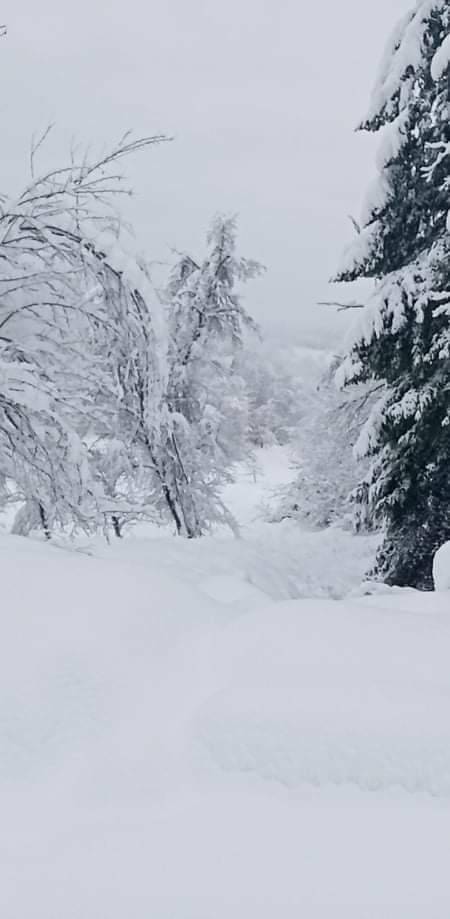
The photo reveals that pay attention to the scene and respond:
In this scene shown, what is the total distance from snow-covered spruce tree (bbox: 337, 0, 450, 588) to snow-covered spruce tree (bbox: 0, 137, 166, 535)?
3.86 meters

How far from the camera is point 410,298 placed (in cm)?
706

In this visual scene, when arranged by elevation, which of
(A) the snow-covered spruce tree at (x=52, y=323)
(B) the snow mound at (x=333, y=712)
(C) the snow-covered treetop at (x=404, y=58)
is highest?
(C) the snow-covered treetop at (x=404, y=58)

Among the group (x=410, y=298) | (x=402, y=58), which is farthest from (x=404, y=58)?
(x=410, y=298)

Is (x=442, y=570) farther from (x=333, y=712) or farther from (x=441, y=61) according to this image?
(x=441, y=61)

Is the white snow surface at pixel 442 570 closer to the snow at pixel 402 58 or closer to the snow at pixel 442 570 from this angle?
the snow at pixel 442 570

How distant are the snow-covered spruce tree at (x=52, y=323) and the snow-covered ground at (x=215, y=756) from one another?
164cm

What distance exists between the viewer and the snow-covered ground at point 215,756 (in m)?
1.39

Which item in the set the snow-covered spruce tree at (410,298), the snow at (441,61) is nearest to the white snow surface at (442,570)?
the snow-covered spruce tree at (410,298)

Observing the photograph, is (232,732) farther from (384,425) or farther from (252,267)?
(252,267)

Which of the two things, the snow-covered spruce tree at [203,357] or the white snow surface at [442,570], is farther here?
the snow-covered spruce tree at [203,357]

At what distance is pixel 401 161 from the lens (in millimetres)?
7527

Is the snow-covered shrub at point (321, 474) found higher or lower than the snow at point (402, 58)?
lower

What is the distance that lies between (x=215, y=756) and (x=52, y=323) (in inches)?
152

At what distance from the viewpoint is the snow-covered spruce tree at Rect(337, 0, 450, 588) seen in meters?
7.07
